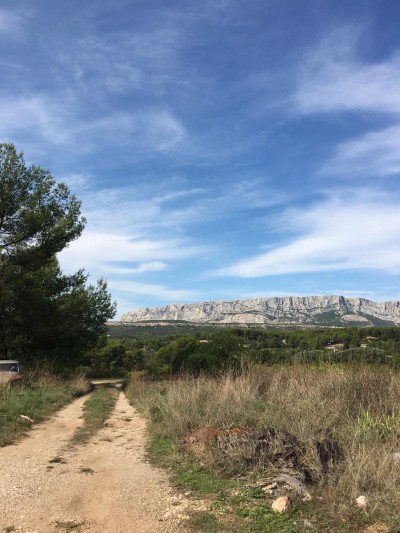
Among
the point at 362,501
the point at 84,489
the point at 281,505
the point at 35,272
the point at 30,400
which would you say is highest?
the point at 35,272

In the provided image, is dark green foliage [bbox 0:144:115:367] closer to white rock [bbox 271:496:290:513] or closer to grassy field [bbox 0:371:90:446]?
grassy field [bbox 0:371:90:446]

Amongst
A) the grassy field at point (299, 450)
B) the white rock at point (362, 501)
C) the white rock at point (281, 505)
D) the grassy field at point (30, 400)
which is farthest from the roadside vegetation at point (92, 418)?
the white rock at point (362, 501)

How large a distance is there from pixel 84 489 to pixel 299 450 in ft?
8.87

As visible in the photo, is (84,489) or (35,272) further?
(35,272)

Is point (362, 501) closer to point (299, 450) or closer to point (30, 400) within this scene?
point (299, 450)

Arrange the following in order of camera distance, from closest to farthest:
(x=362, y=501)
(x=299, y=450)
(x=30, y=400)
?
(x=362, y=501)
(x=299, y=450)
(x=30, y=400)

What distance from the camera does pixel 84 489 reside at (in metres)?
5.06

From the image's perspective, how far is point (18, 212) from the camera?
1895cm

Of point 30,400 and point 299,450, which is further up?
point 299,450

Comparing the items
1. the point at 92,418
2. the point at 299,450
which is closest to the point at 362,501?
the point at 299,450

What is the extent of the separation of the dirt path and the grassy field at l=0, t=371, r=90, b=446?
1.90 ft

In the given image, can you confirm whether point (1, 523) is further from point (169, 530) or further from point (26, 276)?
point (26, 276)

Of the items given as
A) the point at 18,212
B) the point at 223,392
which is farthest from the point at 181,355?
the point at 223,392

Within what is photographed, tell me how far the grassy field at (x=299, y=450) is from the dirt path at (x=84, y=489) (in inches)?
15.9
